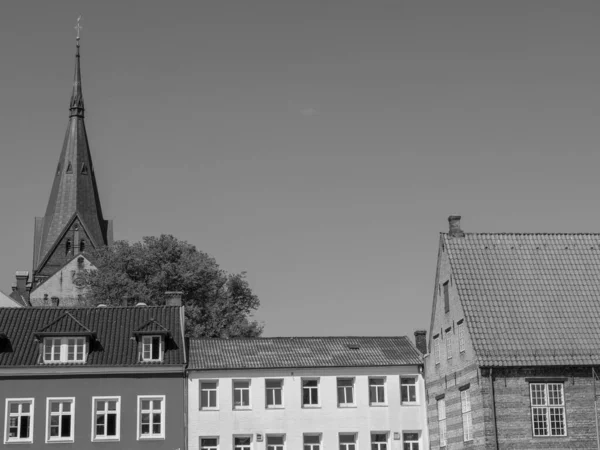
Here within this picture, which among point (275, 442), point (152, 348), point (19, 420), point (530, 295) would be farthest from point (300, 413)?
point (19, 420)

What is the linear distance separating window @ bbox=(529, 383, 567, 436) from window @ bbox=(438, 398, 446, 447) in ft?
22.6

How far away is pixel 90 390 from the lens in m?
53.8

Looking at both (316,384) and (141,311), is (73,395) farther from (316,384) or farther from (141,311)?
(316,384)

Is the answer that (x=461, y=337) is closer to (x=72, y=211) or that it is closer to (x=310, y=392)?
(x=310, y=392)

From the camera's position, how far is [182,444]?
53656 mm

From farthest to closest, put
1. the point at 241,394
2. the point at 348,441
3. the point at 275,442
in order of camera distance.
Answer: the point at 348,441 → the point at 241,394 → the point at 275,442

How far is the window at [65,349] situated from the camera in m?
54.4

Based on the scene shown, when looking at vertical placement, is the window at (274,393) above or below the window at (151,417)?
above

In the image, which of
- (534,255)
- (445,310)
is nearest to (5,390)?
(445,310)

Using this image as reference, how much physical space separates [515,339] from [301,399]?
1350cm

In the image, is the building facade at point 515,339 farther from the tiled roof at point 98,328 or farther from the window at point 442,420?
the tiled roof at point 98,328

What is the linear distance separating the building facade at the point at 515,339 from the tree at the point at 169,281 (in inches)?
1038

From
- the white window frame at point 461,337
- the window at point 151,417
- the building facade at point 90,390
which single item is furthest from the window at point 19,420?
the white window frame at point 461,337

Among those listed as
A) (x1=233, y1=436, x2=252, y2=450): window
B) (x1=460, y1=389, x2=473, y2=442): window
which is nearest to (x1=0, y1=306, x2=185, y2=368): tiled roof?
(x1=233, y1=436, x2=252, y2=450): window
